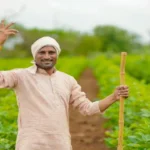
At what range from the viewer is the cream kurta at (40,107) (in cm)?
507

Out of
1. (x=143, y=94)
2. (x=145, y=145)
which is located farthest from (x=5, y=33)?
(x=143, y=94)

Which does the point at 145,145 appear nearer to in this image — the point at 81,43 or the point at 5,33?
the point at 5,33

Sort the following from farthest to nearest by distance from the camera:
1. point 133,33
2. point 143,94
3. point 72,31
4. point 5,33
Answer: point 133,33 → point 72,31 → point 143,94 → point 5,33

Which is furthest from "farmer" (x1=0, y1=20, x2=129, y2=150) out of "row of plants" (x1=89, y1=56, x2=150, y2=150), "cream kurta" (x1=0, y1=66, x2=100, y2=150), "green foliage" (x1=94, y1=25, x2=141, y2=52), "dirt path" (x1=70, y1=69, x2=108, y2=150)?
"green foliage" (x1=94, y1=25, x2=141, y2=52)

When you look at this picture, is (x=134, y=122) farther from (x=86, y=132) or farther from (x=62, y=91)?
(x=86, y=132)

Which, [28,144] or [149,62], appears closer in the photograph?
[28,144]

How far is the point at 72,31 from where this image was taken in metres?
A: 113

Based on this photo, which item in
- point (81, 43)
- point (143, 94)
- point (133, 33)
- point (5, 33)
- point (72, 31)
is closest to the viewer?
point (5, 33)

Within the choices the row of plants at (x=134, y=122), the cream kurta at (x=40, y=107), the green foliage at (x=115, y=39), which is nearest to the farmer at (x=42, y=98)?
the cream kurta at (x=40, y=107)

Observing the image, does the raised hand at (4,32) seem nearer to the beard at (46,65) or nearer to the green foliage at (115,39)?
the beard at (46,65)

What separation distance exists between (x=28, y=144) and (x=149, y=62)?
1913cm

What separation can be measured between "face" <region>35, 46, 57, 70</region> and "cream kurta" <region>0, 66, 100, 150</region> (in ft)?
0.30

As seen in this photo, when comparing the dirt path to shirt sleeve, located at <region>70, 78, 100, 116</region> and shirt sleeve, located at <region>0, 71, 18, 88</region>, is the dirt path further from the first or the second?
shirt sleeve, located at <region>0, 71, 18, 88</region>

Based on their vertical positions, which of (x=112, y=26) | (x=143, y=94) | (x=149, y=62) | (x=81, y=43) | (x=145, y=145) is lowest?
(x=145, y=145)
